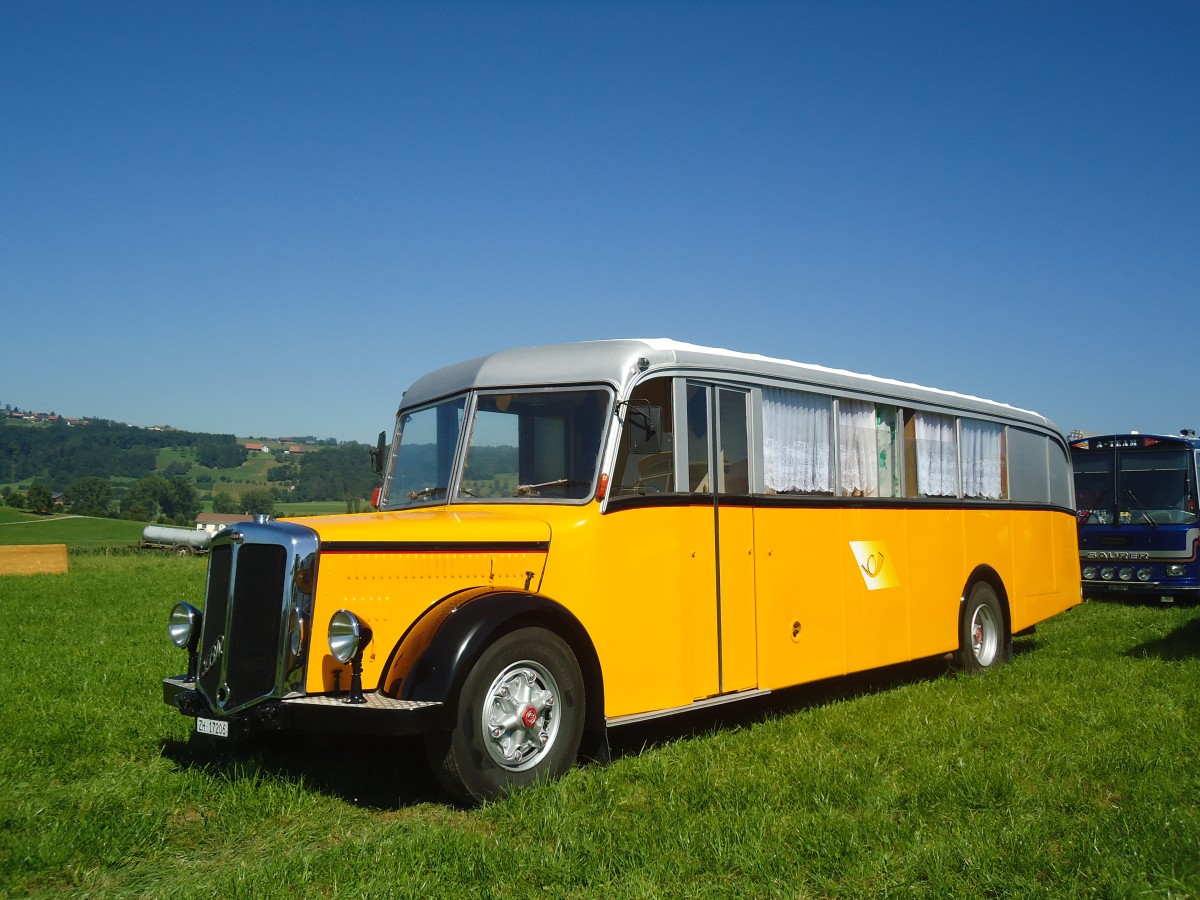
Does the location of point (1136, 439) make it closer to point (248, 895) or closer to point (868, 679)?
point (868, 679)

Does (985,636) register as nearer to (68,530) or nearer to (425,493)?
(425,493)

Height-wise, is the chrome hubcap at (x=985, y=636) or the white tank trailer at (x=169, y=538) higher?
the white tank trailer at (x=169, y=538)

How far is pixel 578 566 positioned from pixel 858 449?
3.67 meters

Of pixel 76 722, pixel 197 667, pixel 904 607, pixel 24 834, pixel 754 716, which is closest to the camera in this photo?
pixel 24 834

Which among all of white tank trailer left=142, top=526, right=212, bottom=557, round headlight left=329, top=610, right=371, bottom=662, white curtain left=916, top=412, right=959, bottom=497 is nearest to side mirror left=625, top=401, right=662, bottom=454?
round headlight left=329, top=610, right=371, bottom=662

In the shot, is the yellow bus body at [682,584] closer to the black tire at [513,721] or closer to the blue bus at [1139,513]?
the black tire at [513,721]

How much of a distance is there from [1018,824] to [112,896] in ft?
13.3

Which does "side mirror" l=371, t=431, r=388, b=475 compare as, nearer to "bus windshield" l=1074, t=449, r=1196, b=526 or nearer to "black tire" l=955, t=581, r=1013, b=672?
"black tire" l=955, t=581, r=1013, b=672

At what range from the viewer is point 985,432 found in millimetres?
11273

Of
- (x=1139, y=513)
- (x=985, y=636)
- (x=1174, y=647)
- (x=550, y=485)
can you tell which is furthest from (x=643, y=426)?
(x=1139, y=513)

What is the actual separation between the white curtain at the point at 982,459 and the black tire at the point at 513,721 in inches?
236

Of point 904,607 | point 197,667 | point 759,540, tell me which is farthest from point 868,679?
point 197,667

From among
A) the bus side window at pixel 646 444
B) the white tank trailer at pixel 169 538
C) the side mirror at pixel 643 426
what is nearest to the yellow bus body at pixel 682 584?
the bus side window at pixel 646 444

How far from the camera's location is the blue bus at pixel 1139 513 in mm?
17645
